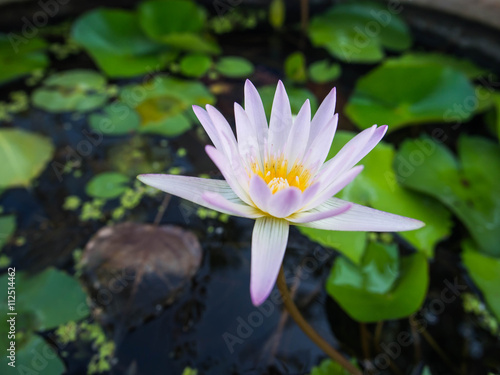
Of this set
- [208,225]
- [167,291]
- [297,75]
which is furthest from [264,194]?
[297,75]

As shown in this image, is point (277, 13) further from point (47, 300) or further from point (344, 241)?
point (47, 300)

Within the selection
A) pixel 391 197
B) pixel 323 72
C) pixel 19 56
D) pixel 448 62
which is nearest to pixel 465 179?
pixel 391 197

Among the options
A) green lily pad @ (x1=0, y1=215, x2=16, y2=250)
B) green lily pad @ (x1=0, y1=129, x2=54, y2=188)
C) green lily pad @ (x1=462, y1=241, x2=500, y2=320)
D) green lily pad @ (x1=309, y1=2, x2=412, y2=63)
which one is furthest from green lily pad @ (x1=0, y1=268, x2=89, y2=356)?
green lily pad @ (x1=309, y1=2, x2=412, y2=63)

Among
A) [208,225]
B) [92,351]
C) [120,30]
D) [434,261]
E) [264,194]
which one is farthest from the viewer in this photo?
[120,30]

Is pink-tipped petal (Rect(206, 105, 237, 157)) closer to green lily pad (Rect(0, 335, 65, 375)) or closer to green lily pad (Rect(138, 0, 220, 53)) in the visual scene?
green lily pad (Rect(0, 335, 65, 375))

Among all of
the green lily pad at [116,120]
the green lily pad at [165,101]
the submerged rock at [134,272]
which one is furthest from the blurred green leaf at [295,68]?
the submerged rock at [134,272]

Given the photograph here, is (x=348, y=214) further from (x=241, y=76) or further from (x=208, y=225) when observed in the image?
(x=241, y=76)
